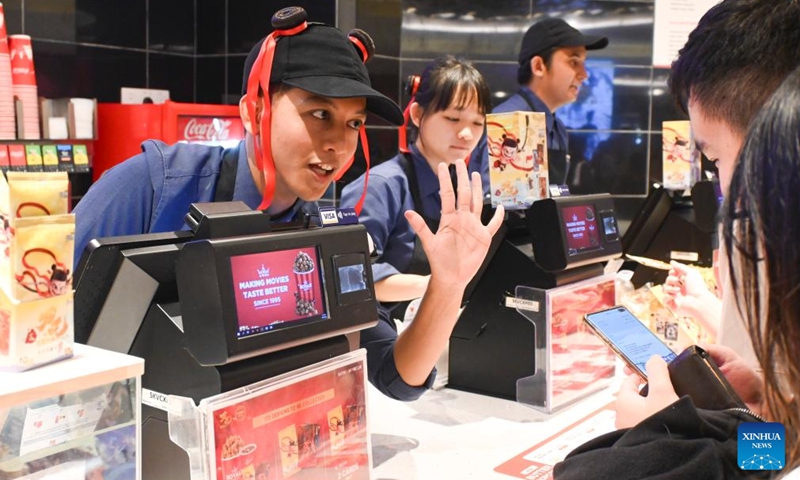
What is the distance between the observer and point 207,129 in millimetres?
4879

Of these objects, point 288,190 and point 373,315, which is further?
point 288,190

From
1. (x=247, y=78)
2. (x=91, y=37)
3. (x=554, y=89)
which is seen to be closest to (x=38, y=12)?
(x=91, y=37)

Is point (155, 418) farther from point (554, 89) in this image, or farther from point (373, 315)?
point (554, 89)

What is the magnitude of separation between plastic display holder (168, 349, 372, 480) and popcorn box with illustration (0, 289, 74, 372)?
0.20 meters

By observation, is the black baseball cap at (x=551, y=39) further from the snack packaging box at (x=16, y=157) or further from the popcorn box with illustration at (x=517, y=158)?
the snack packaging box at (x=16, y=157)

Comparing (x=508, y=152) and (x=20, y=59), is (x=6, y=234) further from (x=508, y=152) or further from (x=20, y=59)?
(x=20, y=59)

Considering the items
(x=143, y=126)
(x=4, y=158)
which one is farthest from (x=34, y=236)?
(x=143, y=126)

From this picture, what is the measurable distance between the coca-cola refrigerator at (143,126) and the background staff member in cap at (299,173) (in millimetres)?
3007

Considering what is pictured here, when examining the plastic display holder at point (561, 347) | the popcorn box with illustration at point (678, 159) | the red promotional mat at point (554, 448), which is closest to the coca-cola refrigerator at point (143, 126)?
the popcorn box with illustration at point (678, 159)

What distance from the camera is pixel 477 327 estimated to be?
7.26ft

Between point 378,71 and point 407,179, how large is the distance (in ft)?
8.63

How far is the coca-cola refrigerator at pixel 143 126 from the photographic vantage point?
4.66 meters

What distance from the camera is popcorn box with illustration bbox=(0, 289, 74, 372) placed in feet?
2.95

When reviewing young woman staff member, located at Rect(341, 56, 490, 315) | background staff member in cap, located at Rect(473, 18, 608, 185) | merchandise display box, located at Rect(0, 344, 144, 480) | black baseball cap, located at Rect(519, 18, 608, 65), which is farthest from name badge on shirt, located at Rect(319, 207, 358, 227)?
black baseball cap, located at Rect(519, 18, 608, 65)
